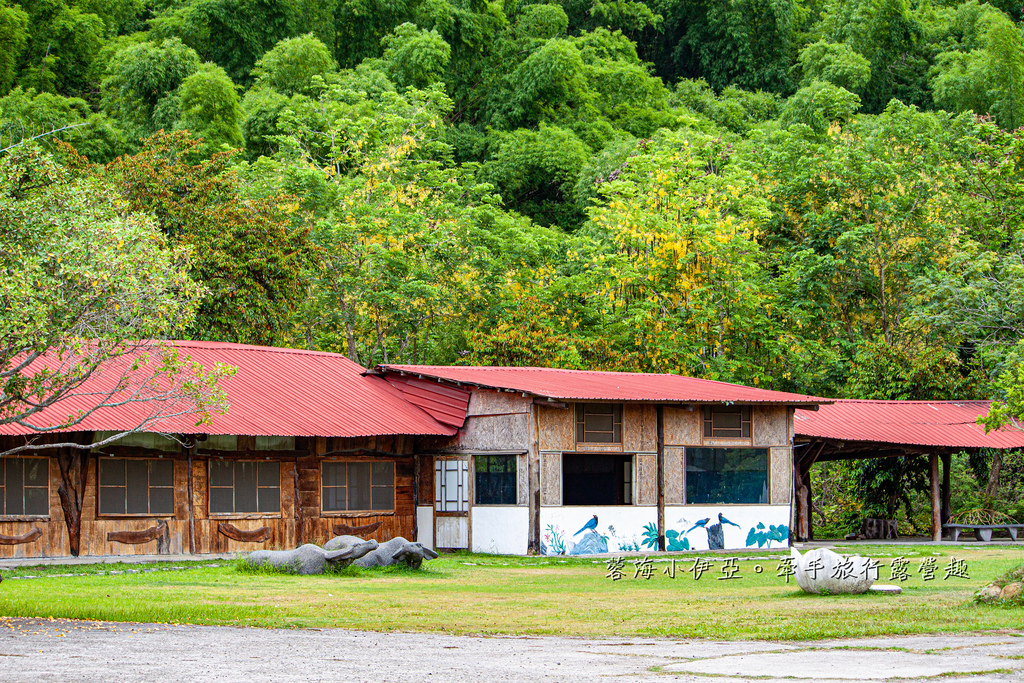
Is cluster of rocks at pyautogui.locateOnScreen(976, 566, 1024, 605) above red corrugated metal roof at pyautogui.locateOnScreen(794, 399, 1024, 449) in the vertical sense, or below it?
below

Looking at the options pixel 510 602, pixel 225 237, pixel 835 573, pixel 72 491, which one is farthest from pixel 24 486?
pixel 835 573

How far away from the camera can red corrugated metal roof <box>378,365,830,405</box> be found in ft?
77.3

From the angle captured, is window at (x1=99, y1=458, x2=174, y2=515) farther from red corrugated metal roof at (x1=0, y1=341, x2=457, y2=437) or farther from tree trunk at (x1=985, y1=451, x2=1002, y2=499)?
tree trunk at (x1=985, y1=451, x2=1002, y2=499)

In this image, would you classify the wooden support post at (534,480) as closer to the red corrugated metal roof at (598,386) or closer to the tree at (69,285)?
the red corrugated metal roof at (598,386)

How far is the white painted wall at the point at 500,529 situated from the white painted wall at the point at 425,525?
4.01 feet

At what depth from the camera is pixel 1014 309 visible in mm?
30703

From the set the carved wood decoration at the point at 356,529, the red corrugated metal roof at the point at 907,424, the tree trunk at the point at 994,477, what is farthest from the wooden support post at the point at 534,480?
the tree trunk at the point at 994,477

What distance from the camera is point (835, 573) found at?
1515cm

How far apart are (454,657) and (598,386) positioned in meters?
16.0

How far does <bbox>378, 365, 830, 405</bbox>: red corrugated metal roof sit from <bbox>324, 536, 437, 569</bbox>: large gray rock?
15.7ft

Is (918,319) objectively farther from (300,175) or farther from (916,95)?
(916,95)

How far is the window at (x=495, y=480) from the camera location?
78.7ft

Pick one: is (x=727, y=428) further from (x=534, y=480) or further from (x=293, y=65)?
(x=293, y=65)

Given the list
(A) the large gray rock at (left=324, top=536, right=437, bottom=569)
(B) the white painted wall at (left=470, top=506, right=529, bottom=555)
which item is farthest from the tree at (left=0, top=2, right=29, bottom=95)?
(A) the large gray rock at (left=324, top=536, right=437, bottom=569)
